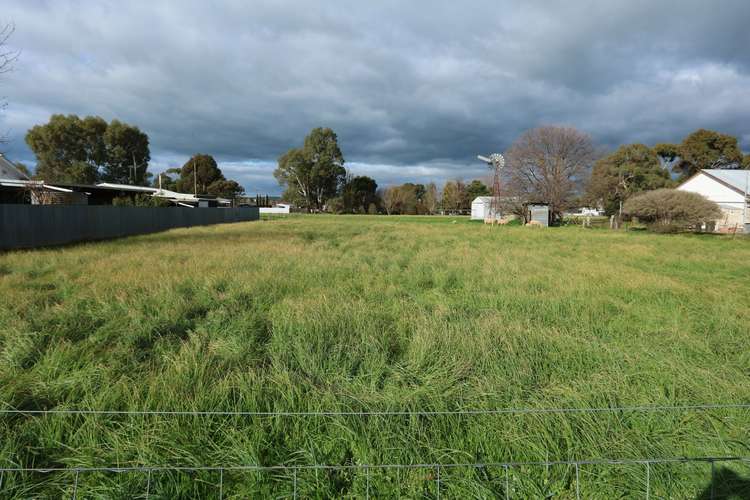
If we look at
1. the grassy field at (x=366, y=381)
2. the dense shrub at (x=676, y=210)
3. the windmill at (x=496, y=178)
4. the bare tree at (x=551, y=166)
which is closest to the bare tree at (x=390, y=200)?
the windmill at (x=496, y=178)

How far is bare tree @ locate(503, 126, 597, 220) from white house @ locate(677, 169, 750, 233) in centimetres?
1019

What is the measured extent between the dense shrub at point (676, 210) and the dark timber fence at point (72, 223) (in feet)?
123

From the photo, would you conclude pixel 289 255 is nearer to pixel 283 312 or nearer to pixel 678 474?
pixel 283 312

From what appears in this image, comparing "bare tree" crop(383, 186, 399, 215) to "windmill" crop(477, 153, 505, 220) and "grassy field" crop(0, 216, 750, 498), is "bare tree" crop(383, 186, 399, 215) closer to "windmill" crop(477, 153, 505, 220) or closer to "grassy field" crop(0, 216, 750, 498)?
"windmill" crop(477, 153, 505, 220)

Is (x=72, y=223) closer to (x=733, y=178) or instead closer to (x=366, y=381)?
(x=366, y=381)

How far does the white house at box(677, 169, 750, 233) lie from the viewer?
101 ft

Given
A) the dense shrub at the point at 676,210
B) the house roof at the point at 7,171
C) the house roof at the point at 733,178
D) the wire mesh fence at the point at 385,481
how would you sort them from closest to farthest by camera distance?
the wire mesh fence at the point at 385,481
the dense shrub at the point at 676,210
the house roof at the point at 733,178
the house roof at the point at 7,171

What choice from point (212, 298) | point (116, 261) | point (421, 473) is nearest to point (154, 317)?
point (212, 298)

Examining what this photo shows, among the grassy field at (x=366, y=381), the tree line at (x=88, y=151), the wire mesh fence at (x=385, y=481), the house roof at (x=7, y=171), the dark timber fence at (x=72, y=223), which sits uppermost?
the tree line at (x=88, y=151)

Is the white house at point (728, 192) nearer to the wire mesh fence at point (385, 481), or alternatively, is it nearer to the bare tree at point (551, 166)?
the bare tree at point (551, 166)

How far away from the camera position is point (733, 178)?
36312mm

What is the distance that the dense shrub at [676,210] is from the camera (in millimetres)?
26641

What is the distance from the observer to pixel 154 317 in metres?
4.93

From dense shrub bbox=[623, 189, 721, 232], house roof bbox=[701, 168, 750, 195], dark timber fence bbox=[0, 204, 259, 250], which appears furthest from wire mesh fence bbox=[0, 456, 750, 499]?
house roof bbox=[701, 168, 750, 195]
